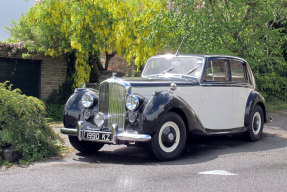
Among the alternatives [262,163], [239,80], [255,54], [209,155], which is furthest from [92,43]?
[262,163]

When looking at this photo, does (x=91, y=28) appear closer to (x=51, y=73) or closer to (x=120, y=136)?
(x=51, y=73)

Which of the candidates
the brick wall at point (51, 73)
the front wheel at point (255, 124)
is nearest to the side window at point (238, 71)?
the front wheel at point (255, 124)

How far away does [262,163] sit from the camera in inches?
250

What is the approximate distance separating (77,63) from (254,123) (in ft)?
25.1

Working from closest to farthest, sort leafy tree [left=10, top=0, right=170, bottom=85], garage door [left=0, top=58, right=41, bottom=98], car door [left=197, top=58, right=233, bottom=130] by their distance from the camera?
1. car door [left=197, top=58, right=233, bottom=130]
2. leafy tree [left=10, top=0, right=170, bottom=85]
3. garage door [left=0, top=58, right=41, bottom=98]

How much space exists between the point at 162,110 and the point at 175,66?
1850mm

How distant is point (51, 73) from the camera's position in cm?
1534

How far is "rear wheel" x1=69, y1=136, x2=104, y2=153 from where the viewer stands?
7.27 metres

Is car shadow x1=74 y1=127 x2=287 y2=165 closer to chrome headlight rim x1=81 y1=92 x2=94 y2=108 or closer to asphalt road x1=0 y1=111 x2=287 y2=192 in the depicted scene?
asphalt road x1=0 y1=111 x2=287 y2=192

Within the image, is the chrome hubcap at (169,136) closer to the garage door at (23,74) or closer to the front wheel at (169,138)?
the front wheel at (169,138)

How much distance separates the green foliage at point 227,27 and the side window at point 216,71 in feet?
14.2

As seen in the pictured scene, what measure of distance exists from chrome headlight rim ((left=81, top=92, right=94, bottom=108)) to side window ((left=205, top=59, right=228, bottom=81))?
222cm

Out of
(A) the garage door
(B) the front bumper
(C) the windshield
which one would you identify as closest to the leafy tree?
(A) the garage door

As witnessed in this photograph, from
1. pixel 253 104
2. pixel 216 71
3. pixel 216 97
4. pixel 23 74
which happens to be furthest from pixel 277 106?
pixel 23 74
